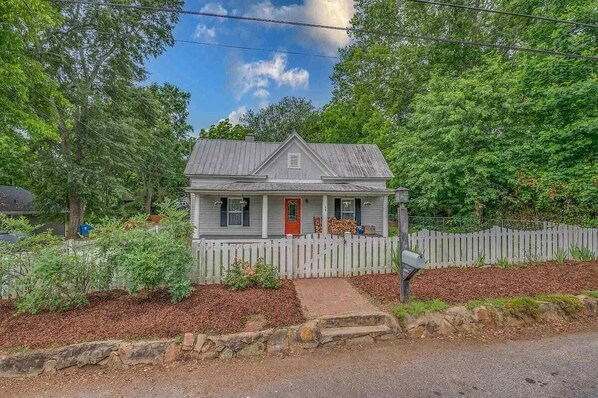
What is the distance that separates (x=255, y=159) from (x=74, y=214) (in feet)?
34.5

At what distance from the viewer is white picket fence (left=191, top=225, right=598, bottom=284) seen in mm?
5648

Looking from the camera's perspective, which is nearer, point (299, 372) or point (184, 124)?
point (299, 372)

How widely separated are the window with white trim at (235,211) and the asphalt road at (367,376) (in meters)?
11.0

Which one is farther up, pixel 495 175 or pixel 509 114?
pixel 509 114

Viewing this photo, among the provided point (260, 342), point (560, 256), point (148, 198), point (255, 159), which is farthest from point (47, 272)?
point (148, 198)

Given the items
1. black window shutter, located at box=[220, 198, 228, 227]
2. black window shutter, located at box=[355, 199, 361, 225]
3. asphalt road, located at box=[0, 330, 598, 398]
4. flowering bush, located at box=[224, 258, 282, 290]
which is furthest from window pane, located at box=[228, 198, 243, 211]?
asphalt road, located at box=[0, 330, 598, 398]

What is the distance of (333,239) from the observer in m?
6.29

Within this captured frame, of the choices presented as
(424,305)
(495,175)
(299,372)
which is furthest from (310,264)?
(495,175)

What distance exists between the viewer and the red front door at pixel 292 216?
14.5 metres

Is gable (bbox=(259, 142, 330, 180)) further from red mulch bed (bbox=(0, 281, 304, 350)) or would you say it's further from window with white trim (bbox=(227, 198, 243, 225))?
red mulch bed (bbox=(0, 281, 304, 350))

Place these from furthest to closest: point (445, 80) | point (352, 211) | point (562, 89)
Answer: point (352, 211)
point (445, 80)
point (562, 89)

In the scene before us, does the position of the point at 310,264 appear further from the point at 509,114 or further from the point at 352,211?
the point at 509,114

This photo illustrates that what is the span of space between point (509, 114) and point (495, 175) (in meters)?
2.43

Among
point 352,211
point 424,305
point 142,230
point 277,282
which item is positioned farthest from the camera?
point 352,211
